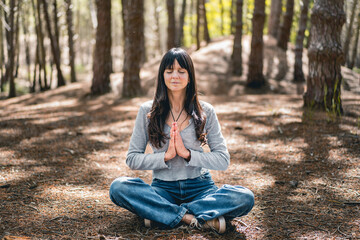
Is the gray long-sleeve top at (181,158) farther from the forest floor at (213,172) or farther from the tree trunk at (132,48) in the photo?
the tree trunk at (132,48)

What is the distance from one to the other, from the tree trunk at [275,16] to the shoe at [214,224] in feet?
43.3

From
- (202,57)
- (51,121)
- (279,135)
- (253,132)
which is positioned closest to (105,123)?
(51,121)

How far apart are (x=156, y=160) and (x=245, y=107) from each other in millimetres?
5756

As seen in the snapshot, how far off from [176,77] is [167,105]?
31cm

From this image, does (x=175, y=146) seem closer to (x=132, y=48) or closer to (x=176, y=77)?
(x=176, y=77)

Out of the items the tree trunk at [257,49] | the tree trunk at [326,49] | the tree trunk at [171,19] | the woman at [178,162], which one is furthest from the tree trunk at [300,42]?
the woman at [178,162]

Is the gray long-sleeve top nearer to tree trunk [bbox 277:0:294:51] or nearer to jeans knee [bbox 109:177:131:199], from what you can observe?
jeans knee [bbox 109:177:131:199]

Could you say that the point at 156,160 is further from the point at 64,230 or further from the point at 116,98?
the point at 116,98

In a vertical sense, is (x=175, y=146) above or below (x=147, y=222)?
above

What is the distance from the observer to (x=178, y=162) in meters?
2.79

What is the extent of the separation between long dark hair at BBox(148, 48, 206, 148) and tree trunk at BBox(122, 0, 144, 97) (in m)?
7.16

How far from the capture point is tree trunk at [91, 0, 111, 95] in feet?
33.7

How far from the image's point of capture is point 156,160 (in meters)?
2.66

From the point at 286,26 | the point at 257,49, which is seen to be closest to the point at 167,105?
the point at 257,49
